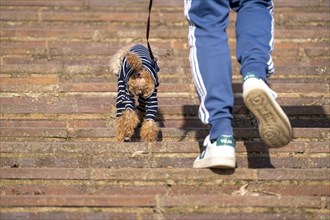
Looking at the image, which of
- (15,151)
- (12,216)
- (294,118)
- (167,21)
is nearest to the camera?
(12,216)

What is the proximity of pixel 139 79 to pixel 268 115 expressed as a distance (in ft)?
4.77

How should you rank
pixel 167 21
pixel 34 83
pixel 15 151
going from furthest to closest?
pixel 167 21
pixel 34 83
pixel 15 151

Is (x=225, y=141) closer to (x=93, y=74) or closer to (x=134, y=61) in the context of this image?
(x=134, y=61)

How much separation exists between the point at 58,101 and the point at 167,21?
1.75 meters

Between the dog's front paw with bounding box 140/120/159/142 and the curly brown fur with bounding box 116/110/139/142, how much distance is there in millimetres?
80

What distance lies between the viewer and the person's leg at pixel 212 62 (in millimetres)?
3553

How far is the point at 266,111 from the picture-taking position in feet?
11.7

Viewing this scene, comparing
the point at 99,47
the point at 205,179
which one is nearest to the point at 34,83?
the point at 99,47

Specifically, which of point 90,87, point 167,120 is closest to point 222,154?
point 167,120

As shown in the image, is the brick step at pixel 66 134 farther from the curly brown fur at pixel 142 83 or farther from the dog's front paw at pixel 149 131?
the curly brown fur at pixel 142 83

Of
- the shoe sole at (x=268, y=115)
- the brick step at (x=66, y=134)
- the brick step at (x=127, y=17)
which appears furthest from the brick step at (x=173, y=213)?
the brick step at (x=127, y=17)

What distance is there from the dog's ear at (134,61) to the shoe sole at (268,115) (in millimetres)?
1386

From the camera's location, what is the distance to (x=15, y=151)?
4125 mm

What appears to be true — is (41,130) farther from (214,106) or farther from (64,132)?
(214,106)
